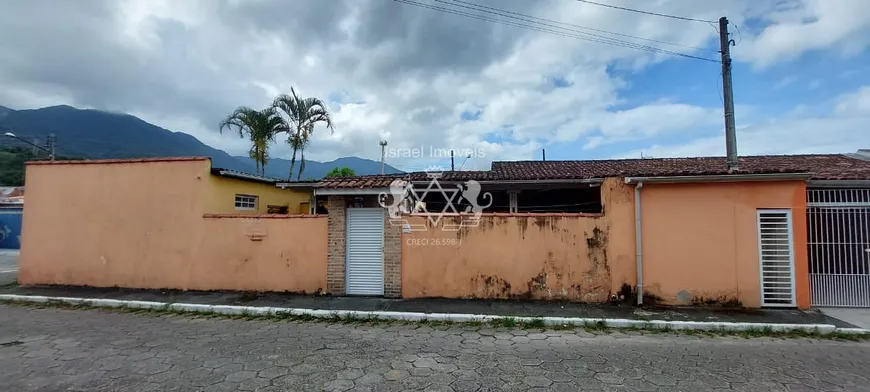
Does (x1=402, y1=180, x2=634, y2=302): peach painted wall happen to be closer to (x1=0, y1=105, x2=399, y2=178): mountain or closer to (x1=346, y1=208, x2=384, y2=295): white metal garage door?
(x1=346, y1=208, x2=384, y2=295): white metal garage door

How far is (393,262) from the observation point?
8.06 m

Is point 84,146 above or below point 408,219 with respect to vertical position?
above

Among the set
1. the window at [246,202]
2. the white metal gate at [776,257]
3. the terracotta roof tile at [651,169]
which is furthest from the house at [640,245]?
the window at [246,202]

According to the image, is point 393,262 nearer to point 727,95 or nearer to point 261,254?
point 261,254

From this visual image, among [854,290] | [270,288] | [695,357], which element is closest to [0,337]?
[270,288]

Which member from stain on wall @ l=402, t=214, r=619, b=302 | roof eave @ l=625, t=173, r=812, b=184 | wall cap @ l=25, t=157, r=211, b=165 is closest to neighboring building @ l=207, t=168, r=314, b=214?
wall cap @ l=25, t=157, r=211, b=165

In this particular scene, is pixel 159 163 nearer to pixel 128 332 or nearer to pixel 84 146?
pixel 128 332

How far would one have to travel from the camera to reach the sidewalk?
21.7 ft

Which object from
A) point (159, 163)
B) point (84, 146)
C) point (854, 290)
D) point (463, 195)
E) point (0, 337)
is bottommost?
point (0, 337)

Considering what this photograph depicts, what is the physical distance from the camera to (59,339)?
18.8 feet

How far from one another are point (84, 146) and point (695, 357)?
3636 inches

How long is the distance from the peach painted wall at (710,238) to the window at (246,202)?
9731 millimetres

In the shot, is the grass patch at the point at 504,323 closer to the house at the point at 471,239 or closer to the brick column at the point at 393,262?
the house at the point at 471,239

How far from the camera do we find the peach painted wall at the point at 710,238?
23.5 ft
